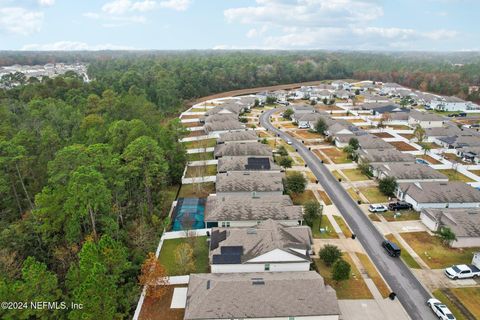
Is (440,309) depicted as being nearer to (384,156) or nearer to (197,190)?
(197,190)

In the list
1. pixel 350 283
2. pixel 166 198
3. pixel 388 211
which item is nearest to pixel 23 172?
pixel 166 198

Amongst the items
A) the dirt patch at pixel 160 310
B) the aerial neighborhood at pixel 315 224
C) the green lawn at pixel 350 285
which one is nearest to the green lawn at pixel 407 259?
the aerial neighborhood at pixel 315 224

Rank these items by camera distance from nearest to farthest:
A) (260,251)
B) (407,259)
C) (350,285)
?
(350,285), (260,251), (407,259)

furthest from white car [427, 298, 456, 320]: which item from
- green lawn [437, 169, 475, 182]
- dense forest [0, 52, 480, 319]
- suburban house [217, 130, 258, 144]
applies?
suburban house [217, 130, 258, 144]

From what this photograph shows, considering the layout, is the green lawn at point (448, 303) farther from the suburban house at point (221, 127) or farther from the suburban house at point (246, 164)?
the suburban house at point (221, 127)

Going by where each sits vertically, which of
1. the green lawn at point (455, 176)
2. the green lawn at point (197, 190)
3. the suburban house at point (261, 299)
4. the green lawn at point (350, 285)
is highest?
the suburban house at point (261, 299)

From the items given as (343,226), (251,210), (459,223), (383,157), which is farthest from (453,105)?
(251,210)
